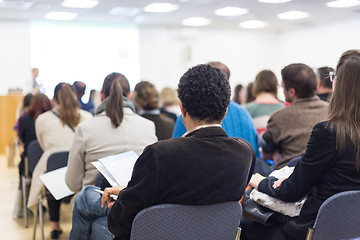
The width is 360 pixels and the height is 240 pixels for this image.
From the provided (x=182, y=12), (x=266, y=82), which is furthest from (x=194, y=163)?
(x=182, y=12)

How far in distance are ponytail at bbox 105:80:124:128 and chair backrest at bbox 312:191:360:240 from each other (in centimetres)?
149

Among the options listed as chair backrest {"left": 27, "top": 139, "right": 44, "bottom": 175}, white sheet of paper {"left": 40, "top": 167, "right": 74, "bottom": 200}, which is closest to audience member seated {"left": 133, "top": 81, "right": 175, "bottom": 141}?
chair backrest {"left": 27, "top": 139, "right": 44, "bottom": 175}

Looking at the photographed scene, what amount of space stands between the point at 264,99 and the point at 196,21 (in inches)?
349

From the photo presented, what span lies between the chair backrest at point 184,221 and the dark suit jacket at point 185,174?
0.03 meters

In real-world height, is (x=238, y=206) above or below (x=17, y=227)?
above

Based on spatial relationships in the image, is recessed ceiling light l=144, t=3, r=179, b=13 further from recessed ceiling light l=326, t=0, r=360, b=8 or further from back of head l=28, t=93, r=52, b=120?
back of head l=28, t=93, r=52, b=120

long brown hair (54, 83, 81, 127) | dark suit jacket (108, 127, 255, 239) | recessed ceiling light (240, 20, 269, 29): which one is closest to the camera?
dark suit jacket (108, 127, 255, 239)

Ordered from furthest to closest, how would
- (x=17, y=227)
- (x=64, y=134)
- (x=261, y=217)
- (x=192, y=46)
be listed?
(x=192, y=46), (x=17, y=227), (x=64, y=134), (x=261, y=217)

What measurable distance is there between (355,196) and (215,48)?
12616mm

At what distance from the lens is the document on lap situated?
2.02 meters

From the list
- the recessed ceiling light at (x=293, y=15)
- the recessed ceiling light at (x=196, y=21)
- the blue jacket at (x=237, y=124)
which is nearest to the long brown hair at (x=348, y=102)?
the blue jacket at (x=237, y=124)

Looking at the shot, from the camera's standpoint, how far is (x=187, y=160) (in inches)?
62.6

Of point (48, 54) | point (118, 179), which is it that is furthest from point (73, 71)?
point (118, 179)

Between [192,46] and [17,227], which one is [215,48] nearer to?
[192,46]
